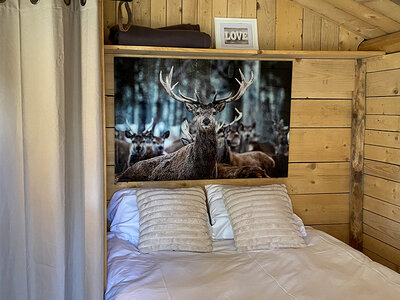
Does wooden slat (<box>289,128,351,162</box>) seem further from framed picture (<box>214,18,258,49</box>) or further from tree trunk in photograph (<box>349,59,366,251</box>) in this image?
framed picture (<box>214,18,258,49</box>)

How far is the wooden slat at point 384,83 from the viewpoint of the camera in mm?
2802

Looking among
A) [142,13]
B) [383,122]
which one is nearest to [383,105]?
[383,122]

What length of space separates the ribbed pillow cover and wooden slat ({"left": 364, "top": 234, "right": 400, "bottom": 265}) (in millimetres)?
672

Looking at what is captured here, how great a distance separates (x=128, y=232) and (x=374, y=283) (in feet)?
4.47

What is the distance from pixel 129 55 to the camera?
110 inches

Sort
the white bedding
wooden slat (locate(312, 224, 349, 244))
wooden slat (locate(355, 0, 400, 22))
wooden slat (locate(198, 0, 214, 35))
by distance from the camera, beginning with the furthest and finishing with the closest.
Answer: wooden slat (locate(312, 224, 349, 244)) → wooden slat (locate(198, 0, 214, 35)) → wooden slat (locate(355, 0, 400, 22)) → the white bedding

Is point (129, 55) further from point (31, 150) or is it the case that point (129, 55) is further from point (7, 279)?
point (7, 279)

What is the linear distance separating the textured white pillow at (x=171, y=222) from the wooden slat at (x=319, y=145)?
89 cm

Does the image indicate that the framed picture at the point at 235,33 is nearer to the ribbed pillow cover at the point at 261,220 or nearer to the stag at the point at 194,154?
the stag at the point at 194,154

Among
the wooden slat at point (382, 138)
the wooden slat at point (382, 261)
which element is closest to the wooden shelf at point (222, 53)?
the wooden slat at point (382, 138)

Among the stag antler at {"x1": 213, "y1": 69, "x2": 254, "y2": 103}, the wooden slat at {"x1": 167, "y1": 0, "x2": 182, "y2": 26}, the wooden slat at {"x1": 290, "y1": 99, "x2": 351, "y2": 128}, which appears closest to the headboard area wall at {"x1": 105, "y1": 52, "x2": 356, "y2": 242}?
the wooden slat at {"x1": 290, "y1": 99, "x2": 351, "y2": 128}

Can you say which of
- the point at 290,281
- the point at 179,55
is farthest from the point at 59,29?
the point at 290,281

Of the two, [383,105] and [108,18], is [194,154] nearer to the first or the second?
[108,18]

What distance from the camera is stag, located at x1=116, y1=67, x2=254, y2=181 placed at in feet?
9.48
